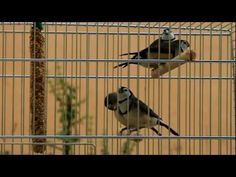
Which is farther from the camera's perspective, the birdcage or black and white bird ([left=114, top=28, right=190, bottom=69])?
the birdcage

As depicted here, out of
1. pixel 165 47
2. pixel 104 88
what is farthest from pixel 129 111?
pixel 104 88

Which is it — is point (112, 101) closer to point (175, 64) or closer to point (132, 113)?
point (132, 113)

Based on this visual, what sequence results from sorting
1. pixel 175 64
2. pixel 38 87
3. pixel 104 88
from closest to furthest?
pixel 175 64 < pixel 38 87 < pixel 104 88

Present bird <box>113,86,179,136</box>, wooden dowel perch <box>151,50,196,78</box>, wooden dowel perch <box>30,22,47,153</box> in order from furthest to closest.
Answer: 1. bird <box>113,86,179,136</box>
2. wooden dowel perch <box>30,22,47,153</box>
3. wooden dowel perch <box>151,50,196,78</box>

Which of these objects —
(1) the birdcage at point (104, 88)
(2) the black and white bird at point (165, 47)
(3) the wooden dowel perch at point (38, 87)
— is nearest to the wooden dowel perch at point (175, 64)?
(2) the black and white bird at point (165, 47)

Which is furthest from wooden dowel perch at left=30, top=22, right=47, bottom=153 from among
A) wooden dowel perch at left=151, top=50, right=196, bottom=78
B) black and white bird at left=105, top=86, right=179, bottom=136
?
wooden dowel perch at left=151, top=50, right=196, bottom=78

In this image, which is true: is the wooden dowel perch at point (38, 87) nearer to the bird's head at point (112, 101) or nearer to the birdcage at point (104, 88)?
the bird's head at point (112, 101)

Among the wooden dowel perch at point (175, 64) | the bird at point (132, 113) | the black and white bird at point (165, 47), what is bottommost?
the bird at point (132, 113)

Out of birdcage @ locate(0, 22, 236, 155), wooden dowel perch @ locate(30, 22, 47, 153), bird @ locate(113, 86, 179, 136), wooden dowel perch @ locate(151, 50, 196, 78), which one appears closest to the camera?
wooden dowel perch @ locate(151, 50, 196, 78)

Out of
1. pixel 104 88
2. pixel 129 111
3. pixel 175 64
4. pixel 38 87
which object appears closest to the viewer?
pixel 175 64

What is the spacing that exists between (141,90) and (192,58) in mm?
1231

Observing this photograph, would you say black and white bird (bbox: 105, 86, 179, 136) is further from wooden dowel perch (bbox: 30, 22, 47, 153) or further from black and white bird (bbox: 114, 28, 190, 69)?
wooden dowel perch (bbox: 30, 22, 47, 153)

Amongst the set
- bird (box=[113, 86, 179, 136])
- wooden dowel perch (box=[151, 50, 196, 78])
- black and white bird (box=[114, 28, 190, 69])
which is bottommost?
bird (box=[113, 86, 179, 136])
